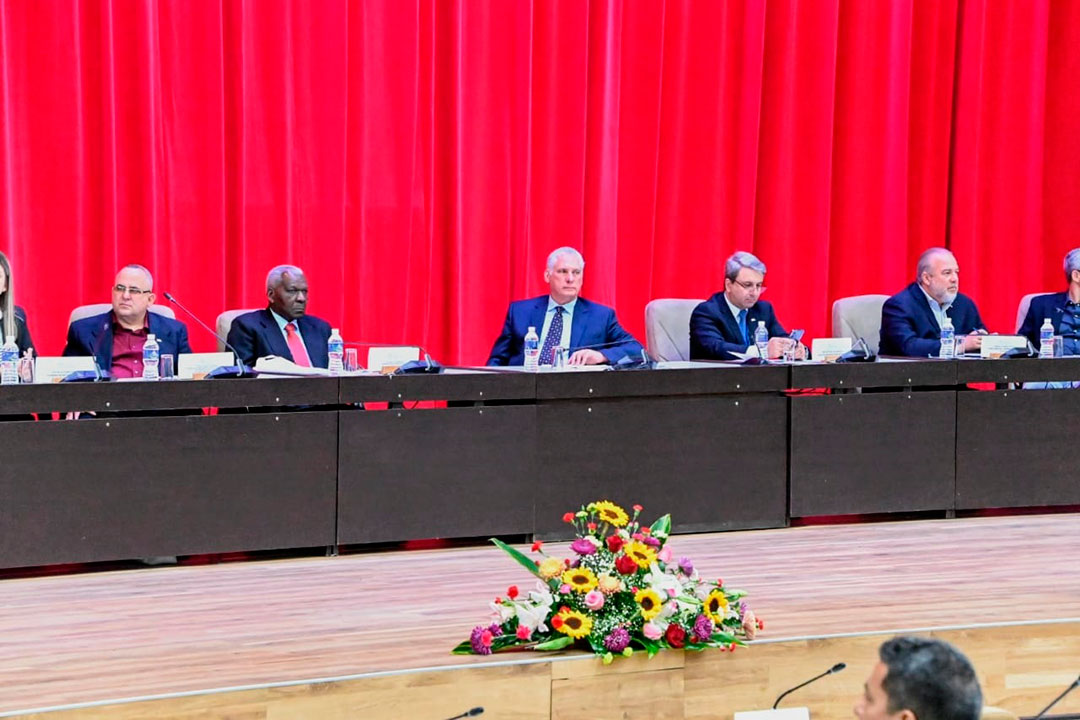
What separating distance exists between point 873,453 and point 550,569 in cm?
223

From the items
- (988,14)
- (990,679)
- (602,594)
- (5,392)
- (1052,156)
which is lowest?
(990,679)

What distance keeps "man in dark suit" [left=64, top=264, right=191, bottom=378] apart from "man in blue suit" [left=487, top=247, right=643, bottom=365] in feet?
4.00

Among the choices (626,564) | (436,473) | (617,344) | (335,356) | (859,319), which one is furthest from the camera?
(859,319)

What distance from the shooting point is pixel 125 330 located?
4.84m

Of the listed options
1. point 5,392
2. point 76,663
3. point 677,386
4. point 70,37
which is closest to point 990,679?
point 677,386

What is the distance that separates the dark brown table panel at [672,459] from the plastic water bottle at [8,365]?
1.54m

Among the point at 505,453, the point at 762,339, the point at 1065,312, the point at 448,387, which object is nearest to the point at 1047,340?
the point at 1065,312

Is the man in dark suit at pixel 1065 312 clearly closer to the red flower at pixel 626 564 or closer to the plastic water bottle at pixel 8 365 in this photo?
the red flower at pixel 626 564

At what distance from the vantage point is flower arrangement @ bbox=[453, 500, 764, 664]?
3.13 metres

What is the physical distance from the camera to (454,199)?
21.1 ft

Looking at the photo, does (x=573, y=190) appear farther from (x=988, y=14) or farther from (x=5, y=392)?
(x=5, y=392)

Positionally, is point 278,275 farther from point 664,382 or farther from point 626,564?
point 626,564

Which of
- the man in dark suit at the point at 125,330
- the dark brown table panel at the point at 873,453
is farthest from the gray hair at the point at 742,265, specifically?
the man in dark suit at the point at 125,330

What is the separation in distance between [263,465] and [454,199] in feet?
7.77
